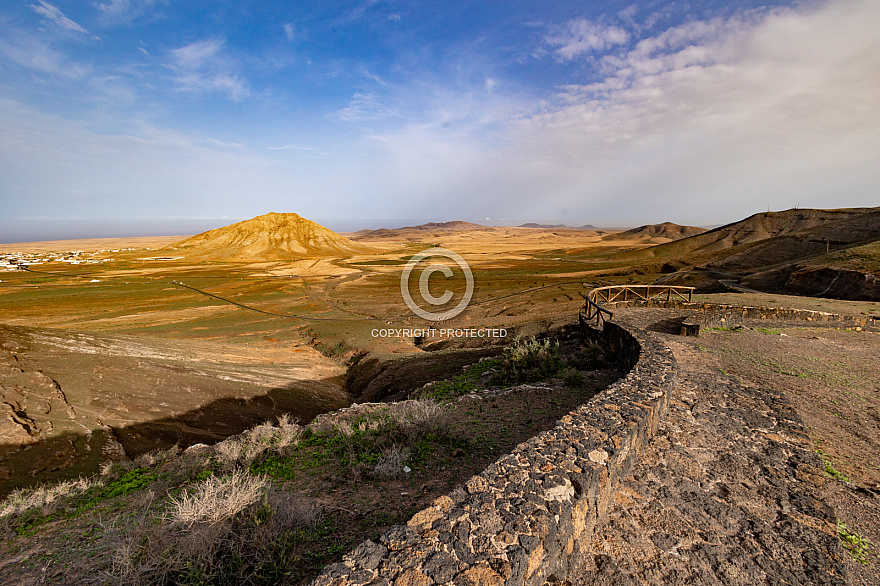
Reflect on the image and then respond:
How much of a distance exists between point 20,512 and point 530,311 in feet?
72.6

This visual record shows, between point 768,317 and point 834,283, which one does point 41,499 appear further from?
point 834,283

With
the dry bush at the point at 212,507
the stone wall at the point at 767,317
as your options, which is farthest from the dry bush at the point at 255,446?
the stone wall at the point at 767,317

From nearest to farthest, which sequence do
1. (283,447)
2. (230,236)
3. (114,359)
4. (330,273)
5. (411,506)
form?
(411,506) → (283,447) → (114,359) → (330,273) → (230,236)

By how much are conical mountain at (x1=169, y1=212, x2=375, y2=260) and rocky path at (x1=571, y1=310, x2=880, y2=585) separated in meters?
79.1

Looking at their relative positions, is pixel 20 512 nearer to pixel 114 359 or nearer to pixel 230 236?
pixel 114 359

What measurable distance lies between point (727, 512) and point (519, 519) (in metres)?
2.53

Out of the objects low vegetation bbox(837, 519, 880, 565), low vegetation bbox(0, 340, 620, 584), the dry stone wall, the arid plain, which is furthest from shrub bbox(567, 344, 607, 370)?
low vegetation bbox(837, 519, 880, 565)

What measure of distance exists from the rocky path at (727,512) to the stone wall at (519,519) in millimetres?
259

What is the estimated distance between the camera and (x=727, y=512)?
3.58 meters

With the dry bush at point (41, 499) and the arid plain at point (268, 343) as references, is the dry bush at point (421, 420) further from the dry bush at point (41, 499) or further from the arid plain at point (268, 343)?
the dry bush at point (41, 499)

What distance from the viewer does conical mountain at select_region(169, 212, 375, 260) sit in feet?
260

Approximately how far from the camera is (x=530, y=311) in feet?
76.5

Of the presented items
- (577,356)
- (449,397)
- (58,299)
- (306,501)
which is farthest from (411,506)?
(58,299)

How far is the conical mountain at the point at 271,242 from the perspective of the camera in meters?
79.3
